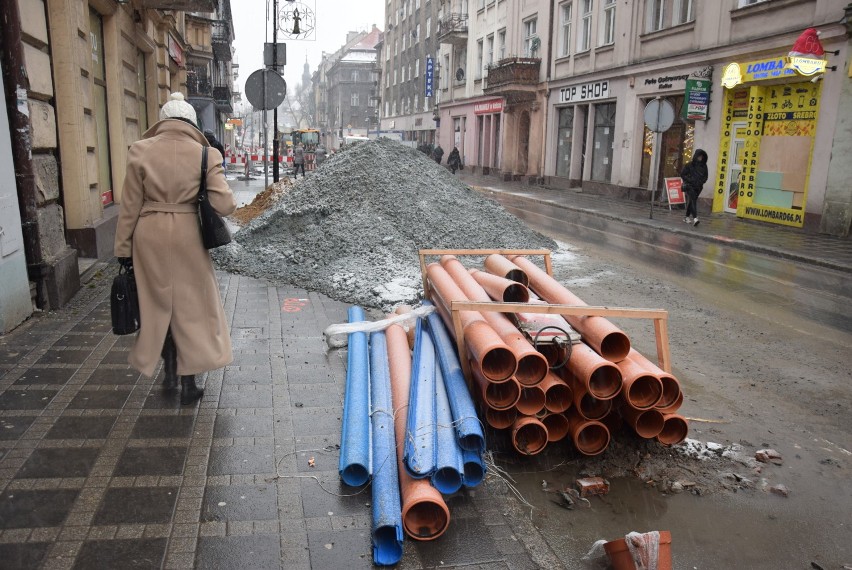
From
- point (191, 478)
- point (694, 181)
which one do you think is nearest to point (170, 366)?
point (191, 478)

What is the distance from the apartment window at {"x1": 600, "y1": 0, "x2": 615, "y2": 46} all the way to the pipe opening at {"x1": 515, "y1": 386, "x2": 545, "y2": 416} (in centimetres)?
2370

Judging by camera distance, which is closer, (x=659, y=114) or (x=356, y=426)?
(x=356, y=426)

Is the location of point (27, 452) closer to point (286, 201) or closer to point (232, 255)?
point (232, 255)

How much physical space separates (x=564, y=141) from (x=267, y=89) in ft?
59.3

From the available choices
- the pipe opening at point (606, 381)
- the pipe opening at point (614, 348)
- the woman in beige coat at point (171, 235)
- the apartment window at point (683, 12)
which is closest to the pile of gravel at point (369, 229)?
the woman in beige coat at point (171, 235)

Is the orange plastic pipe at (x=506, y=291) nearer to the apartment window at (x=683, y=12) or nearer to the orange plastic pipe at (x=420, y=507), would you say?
the orange plastic pipe at (x=420, y=507)

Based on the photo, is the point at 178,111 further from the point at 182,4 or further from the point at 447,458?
the point at 182,4

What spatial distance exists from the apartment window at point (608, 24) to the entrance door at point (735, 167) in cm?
800

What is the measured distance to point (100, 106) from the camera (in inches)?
413

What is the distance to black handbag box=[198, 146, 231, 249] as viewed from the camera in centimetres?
436

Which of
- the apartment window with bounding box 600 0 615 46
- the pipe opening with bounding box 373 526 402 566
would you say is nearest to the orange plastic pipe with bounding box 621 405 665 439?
the pipe opening with bounding box 373 526 402 566

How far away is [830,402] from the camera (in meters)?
5.44

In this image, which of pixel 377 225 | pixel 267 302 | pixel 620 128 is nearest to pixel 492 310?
pixel 267 302

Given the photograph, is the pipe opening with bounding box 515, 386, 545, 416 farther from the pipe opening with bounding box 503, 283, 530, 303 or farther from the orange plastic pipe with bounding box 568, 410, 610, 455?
the pipe opening with bounding box 503, 283, 530, 303
